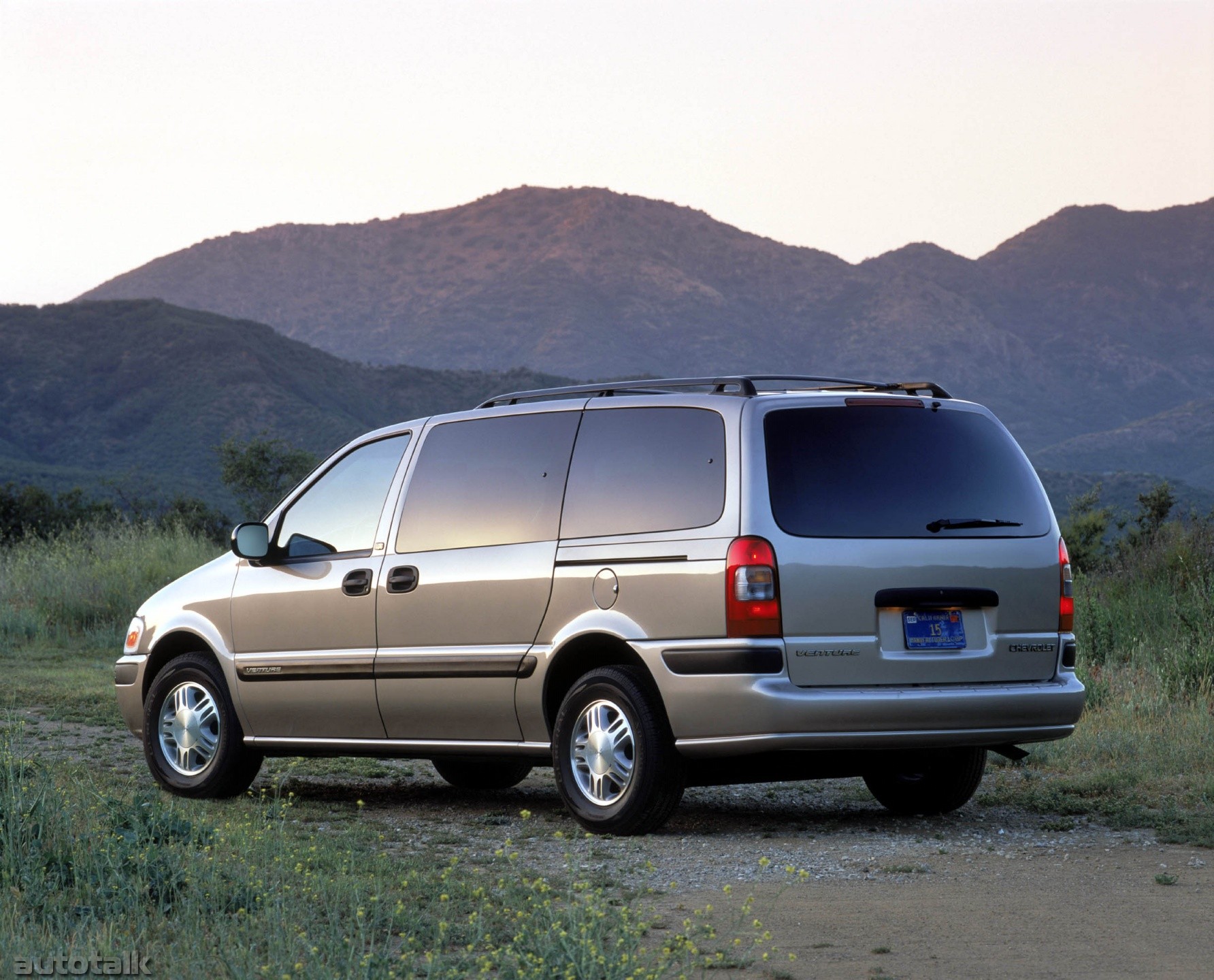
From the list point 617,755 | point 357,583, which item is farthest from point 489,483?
point 617,755

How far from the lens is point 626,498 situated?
760 centimetres

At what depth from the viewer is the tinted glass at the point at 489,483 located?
7.97 meters

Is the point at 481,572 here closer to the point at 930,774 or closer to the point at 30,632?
the point at 930,774

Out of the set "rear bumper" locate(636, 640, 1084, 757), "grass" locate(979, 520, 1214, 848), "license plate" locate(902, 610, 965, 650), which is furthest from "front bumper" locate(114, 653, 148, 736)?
"grass" locate(979, 520, 1214, 848)

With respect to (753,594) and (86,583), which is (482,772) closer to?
(753,594)

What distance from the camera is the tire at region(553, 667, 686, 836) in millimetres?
7273

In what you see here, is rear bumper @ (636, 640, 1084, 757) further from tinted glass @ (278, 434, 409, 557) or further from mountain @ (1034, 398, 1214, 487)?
mountain @ (1034, 398, 1214, 487)

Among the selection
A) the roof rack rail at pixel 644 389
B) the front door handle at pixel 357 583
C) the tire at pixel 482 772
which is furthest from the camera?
the tire at pixel 482 772

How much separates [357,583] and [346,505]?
1.78ft

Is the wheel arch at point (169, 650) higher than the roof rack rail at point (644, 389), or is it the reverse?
the roof rack rail at point (644, 389)

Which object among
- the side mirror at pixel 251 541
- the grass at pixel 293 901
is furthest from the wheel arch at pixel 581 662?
the side mirror at pixel 251 541

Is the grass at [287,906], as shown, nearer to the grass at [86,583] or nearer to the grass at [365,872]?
the grass at [365,872]

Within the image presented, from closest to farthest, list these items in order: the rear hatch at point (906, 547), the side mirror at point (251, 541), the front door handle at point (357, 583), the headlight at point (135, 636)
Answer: the rear hatch at point (906, 547), the front door handle at point (357, 583), the side mirror at point (251, 541), the headlight at point (135, 636)

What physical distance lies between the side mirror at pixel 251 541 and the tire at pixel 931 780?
3.43m
